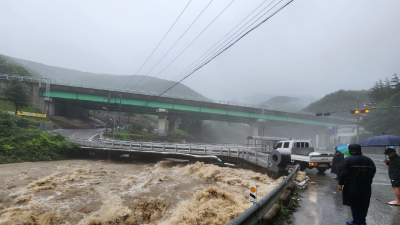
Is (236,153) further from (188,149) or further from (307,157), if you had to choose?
(307,157)

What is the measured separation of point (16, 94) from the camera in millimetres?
37938

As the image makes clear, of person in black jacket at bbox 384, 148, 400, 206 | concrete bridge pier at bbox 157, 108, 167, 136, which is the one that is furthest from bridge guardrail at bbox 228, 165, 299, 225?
concrete bridge pier at bbox 157, 108, 167, 136

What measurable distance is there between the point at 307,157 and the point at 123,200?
10332 mm

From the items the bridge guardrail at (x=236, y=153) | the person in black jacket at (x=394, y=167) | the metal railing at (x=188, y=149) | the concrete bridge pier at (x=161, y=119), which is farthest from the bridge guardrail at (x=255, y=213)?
the concrete bridge pier at (x=161, y=119)

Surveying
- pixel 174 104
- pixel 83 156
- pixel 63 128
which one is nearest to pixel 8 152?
pixel 83 156

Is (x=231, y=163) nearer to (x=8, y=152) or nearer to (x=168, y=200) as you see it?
(x=168, y=200)

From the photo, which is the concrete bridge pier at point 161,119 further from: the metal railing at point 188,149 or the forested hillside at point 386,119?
the forested hillside at point 386,119

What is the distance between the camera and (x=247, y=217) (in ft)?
10.8

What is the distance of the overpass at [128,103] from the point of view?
146ft

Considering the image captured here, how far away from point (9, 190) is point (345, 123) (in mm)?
87515

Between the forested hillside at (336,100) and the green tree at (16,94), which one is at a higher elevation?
the forested hillside at (336,100)

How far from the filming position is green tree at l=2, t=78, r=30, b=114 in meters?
37.6

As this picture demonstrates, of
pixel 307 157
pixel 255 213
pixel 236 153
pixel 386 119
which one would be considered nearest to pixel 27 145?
pixel 236 153

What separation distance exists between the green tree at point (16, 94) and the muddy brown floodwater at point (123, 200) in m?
29.8
